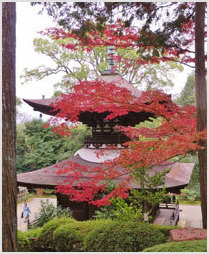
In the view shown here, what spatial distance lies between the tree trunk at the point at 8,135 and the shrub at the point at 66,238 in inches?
94.3

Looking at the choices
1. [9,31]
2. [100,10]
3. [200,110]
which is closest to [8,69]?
[9,31]

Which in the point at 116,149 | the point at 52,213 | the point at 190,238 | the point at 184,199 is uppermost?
the point at 116,149

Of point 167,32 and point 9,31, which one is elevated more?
point 167,32

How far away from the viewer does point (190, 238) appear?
11.5 feet

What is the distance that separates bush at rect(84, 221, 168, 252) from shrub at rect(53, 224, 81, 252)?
503 millimetres

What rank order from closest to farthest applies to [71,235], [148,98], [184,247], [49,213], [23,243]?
[184,247], [148,98], [71,235], [23,243], [49,213]

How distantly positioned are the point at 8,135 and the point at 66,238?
10.5 feet

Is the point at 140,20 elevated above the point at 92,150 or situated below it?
above

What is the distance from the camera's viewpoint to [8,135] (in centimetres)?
308

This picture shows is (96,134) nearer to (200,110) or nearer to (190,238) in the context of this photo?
(200,110)

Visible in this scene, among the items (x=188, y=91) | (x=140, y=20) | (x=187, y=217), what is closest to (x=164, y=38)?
(x=140, y=20)

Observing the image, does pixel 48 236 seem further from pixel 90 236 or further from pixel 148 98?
pixel 148 98

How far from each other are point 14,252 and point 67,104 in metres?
2.78

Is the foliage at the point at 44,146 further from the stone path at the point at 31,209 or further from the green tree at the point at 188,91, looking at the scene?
the green tree at the point at 188,91
